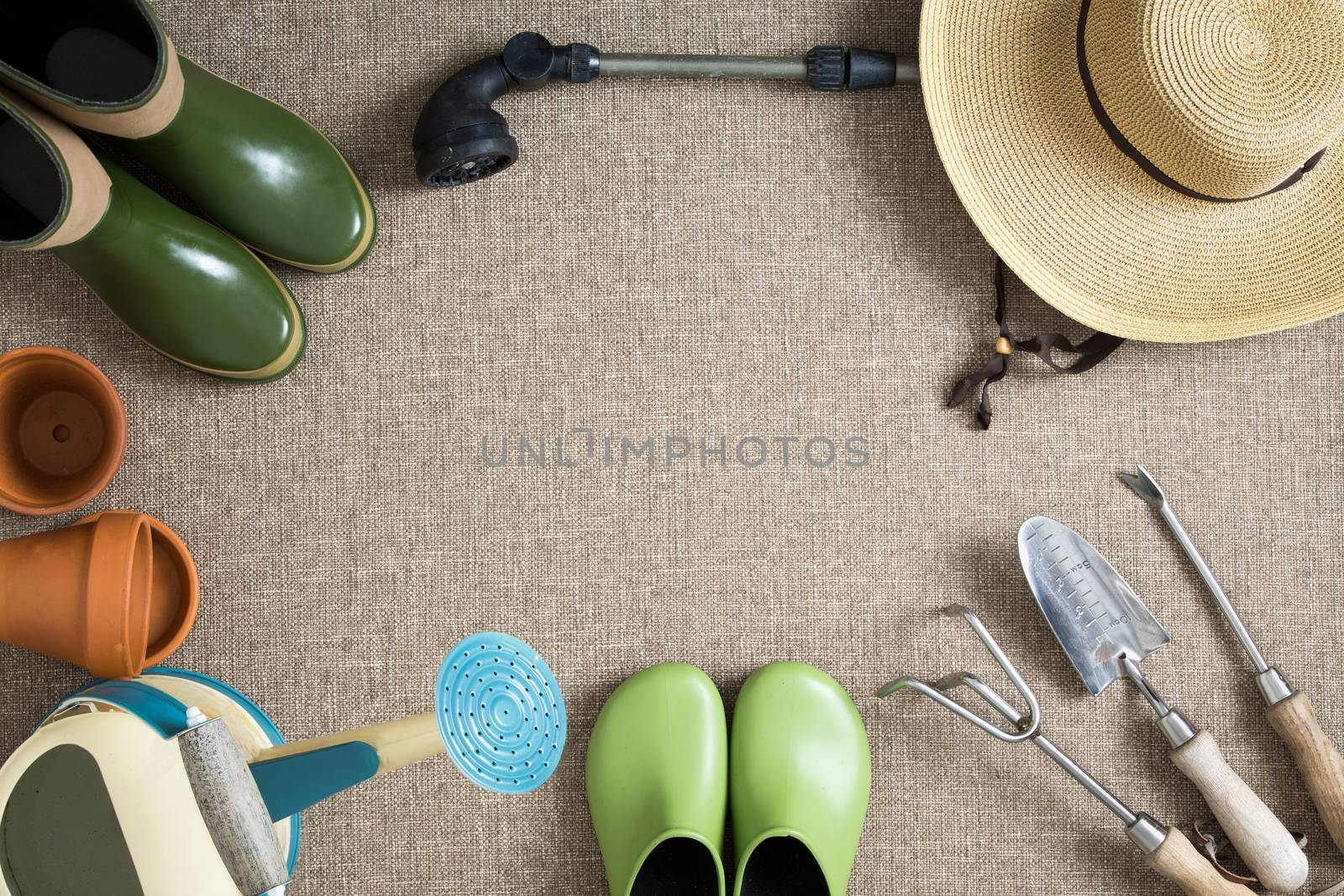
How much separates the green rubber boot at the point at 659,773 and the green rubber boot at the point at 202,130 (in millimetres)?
566

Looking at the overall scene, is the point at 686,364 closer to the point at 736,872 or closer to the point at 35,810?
the point at 736,872

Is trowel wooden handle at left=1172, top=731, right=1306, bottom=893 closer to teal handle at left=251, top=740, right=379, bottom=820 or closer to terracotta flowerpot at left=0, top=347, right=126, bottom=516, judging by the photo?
teal handle at left=251, top=740, right=379, bottom=820

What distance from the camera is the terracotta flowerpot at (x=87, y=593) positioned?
2.68 feet

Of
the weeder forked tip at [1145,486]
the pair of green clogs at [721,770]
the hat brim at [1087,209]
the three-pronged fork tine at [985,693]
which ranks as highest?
the hat brim at [1087,209]

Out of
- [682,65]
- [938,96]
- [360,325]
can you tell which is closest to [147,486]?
[360,325]

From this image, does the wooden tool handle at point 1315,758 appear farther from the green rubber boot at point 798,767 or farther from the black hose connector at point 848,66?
the black hose connector at point 848,66

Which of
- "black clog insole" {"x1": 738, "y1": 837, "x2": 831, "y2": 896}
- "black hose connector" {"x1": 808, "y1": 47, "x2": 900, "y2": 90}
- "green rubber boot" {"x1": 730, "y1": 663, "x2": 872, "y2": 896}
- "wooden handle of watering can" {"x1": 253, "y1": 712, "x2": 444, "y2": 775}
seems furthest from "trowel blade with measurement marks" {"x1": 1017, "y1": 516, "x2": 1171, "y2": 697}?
"wooden handle of watering can" {"x1": 253, "y1": 712, "x2": 444, "y2": 775}

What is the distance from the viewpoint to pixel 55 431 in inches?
37.5

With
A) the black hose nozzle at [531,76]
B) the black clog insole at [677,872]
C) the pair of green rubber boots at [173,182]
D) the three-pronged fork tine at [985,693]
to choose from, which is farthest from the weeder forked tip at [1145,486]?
the pair of green rubber boots at [173,182]

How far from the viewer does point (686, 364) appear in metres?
0.98

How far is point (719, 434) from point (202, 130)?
59cm

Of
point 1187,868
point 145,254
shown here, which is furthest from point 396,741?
point 1187,868

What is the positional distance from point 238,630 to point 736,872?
23.0 inches

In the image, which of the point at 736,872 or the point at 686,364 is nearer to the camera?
the point at 736,872
